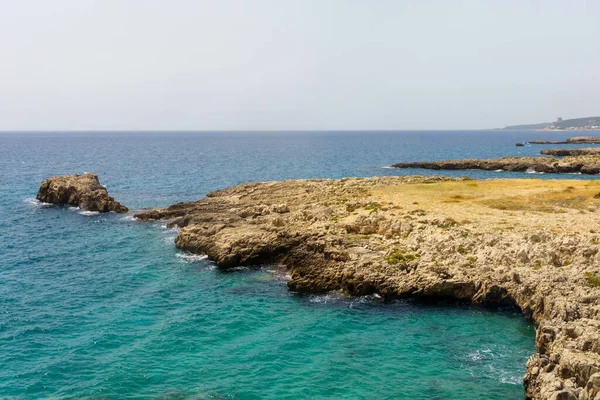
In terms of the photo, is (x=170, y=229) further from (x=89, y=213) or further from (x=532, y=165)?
(x=532, y=165)

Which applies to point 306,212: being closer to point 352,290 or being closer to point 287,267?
point 287,267

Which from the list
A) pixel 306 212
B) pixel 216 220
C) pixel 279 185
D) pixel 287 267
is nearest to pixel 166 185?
pixel 279 185

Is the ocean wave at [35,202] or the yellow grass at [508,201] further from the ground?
the yellow grass at [508,201]

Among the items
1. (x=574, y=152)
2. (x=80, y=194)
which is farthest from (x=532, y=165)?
(x=80, y=194)

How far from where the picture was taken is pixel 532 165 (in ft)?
421

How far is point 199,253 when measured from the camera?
5350cm

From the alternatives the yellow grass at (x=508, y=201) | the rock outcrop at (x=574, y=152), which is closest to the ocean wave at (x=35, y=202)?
the yellow grass at (x=508, y=201)

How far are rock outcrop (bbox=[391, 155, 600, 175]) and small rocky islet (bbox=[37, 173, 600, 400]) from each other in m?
60.0

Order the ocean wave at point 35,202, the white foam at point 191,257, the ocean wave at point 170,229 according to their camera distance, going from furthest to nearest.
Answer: the ocean wave at point 35,202 < the ocean wave at point 170,229 < the white foam at point 191,257

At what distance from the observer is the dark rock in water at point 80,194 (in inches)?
3078

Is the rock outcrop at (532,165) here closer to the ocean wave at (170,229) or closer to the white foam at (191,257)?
the ocean wave at (170,229)

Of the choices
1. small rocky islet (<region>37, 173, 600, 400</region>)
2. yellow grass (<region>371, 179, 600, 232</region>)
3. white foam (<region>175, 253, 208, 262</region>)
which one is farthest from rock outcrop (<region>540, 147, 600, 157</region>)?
white foam (<region>175, 253, 208, 262</region>)

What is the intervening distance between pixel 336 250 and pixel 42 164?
14996 centimetres

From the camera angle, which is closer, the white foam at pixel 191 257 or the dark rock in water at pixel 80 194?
the white foam at pixel 191 257
